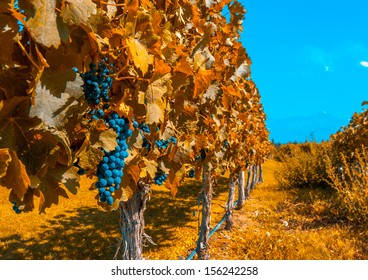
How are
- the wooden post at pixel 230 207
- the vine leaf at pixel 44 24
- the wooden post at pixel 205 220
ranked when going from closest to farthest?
1. the vine leaf at pixel 44 24
2. the wooden post at pixel 205 220
3. the wooden post at pixel 230 207

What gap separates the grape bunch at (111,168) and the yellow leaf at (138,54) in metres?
0.37

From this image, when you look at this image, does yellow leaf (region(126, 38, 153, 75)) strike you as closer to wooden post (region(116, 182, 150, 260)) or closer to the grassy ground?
wooden post (region(116, 182, 150, 260))

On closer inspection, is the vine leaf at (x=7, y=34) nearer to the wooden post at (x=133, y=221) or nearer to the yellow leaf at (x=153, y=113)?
the yellow leaf at (x=153, y=113)

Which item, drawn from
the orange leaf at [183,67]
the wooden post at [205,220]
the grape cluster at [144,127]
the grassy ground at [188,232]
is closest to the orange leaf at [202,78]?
the orange leaf at [183,67]

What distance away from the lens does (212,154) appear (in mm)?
4250

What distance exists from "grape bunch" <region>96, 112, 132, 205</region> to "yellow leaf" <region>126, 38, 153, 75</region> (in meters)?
0.37

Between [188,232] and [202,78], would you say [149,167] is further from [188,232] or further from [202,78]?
[188,232]

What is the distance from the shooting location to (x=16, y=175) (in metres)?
1.45

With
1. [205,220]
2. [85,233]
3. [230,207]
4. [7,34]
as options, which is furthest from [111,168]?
[85,233]

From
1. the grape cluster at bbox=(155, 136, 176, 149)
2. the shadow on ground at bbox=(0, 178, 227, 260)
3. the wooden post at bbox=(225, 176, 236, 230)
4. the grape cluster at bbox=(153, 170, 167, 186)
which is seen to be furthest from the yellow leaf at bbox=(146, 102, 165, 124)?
the wooden post at bbox=(225, 176, 236, 230)

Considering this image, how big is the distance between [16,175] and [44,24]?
0.67 meters

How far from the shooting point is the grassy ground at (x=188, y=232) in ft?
22.1
